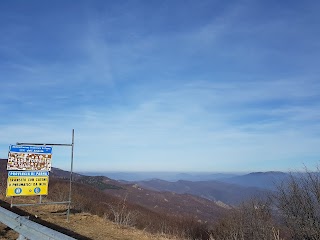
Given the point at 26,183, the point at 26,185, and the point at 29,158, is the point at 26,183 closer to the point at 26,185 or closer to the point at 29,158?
the point at 26,185

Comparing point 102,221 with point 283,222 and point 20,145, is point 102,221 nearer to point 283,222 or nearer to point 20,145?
point 20,145

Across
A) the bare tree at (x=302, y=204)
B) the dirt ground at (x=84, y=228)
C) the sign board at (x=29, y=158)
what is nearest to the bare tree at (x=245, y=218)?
the bare tree at (x=302, y=204)

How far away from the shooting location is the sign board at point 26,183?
11695 mm

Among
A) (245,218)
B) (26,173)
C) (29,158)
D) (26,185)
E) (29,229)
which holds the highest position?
(29,158)

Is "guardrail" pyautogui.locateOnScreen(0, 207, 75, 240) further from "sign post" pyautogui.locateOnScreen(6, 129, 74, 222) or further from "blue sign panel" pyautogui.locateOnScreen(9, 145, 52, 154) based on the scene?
"blue sign panel" pyautogui.locateOnScreen(9, 145, 52, 154)

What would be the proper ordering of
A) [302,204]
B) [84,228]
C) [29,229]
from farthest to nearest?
1. [302,204]
2. [84,228]
3. [29,229]

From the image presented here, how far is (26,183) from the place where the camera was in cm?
1202

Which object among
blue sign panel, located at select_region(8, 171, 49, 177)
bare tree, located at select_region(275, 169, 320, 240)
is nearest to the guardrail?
blue sign panel, located at select_region(8, 171, 49, 177)

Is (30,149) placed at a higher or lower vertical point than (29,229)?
higher

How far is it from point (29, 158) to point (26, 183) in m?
0.98

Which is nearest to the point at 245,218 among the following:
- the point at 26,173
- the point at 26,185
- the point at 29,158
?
the point at 26,185

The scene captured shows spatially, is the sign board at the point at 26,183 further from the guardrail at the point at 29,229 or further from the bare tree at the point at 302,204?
the bare tree at the point at 302,204

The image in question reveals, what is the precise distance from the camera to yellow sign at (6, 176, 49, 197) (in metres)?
11.7

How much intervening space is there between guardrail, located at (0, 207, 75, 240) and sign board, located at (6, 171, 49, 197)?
10.6ft
